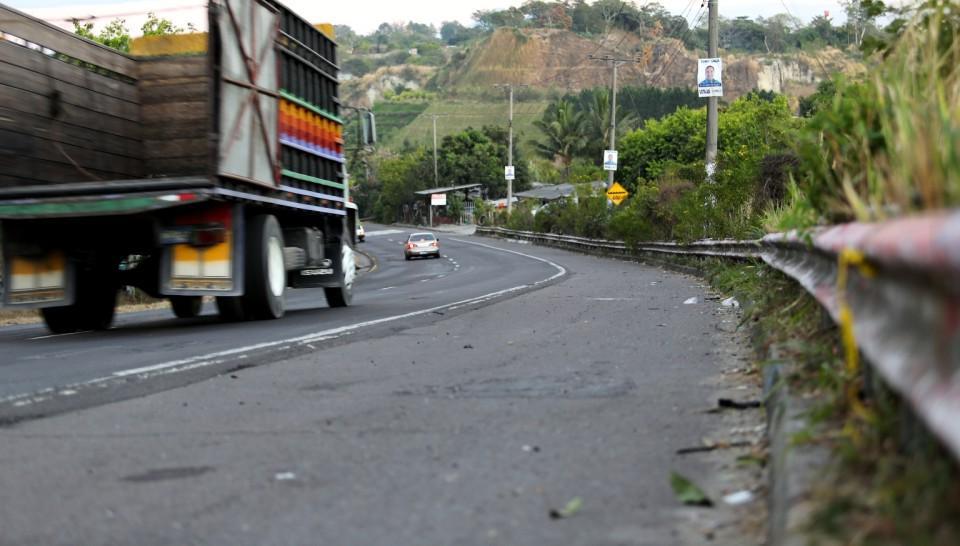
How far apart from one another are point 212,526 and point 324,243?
51.4 feet

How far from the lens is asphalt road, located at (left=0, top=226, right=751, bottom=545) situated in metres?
4.71

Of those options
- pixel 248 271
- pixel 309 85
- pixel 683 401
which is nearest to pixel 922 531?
pixel 683 401

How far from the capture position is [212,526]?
4.72 metres

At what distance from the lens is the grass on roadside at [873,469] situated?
3.03 meters

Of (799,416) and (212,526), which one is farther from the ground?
(799,416)

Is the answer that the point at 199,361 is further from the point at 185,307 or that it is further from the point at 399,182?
the point at 399,182

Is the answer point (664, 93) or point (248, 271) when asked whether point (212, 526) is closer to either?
point (248, 271)

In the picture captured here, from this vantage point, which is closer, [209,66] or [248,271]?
[209,66]

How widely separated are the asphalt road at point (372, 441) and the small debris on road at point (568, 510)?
3 centimetres

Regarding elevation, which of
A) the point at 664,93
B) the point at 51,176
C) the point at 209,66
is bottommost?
the point at 51,176

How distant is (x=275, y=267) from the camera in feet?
53.7

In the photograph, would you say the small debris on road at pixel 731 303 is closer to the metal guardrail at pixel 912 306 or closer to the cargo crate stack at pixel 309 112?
the cargo crate stack at pixel 309 112

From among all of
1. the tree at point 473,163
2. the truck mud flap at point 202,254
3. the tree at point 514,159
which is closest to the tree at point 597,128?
the tree at point 514,159

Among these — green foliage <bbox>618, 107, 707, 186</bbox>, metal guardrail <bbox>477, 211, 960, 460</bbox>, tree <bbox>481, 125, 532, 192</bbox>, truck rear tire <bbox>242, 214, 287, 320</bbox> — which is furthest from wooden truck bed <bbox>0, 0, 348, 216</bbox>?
tree <bbox>481, 125, 532, 192</bbox>
